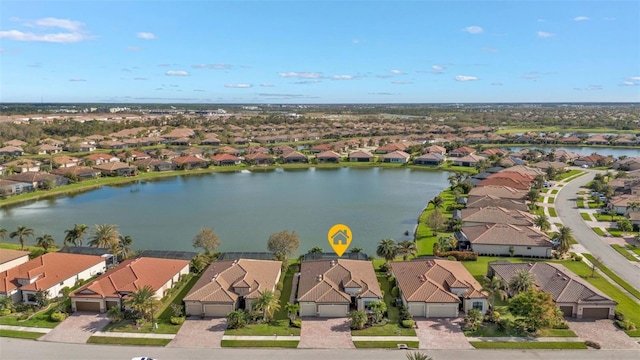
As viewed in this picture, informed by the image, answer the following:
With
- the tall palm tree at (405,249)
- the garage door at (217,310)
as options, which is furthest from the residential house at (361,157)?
the garage door at (217,310)

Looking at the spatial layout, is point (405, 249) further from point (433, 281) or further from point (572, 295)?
point (572, 295)

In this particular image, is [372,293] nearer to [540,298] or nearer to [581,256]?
[540,298]

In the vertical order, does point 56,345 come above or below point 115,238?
below

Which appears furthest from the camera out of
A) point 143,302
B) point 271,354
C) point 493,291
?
point 493,291

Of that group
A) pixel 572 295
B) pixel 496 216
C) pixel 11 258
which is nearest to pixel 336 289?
pixel 572 295

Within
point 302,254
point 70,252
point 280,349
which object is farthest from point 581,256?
point 70,252
